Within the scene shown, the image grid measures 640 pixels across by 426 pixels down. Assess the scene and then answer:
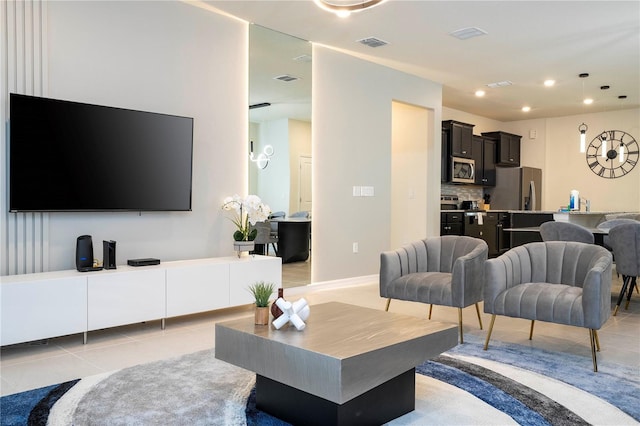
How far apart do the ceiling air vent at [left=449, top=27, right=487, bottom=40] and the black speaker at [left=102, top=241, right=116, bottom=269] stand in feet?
12.9

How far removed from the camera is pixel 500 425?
7.48 feet

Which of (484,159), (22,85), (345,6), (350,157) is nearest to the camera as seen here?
(22,85)

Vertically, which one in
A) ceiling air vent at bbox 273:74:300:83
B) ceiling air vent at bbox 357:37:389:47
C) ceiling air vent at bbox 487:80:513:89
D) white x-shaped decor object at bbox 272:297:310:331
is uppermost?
ceiling air vent at bbox 357:37:389:47

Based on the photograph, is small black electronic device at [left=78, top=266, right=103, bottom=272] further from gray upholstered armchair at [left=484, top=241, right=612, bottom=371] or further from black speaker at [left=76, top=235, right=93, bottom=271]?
gray upholstered armchair at [left=484, top=241, right=612, bottom=371]

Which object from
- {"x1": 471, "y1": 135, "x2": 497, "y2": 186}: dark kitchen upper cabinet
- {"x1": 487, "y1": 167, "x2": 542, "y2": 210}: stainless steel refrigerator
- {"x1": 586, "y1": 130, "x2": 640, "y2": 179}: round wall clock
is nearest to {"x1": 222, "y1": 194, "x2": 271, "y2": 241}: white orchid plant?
{"x1": 471, "y1": 135, "x2": 497, "y2": 186}: dark kitchen upper cabinet

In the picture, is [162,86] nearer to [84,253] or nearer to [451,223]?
[84,253]

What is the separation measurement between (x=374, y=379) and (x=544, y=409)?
38.6 inches

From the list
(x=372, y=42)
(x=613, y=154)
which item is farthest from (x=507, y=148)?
(x=372, y=42)

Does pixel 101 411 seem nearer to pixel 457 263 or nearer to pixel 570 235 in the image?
pixel 457 263

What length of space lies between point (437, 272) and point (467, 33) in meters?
2.64

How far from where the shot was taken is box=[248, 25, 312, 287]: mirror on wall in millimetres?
5270

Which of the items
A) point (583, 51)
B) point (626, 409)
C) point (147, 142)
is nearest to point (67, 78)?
point (147, 142)

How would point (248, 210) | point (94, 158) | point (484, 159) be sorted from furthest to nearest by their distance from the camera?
point (484, 159) < point (248, 210) < point (94, 158)

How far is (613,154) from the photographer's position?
9547 mm
